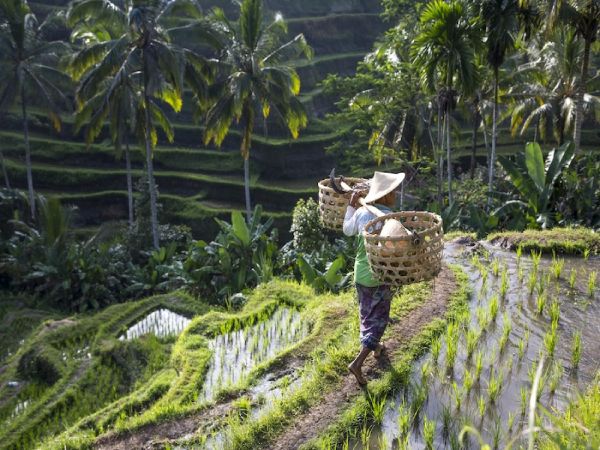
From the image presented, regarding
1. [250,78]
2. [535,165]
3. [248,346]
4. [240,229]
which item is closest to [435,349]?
[248,346]

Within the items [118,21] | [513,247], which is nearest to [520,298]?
[513,247]

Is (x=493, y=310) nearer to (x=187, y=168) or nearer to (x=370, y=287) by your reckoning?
(x=370, y=287)

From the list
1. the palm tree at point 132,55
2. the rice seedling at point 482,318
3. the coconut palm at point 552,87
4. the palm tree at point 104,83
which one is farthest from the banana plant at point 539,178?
the palm tree at point 104,83

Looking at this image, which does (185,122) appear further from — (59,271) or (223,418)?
(223,418)

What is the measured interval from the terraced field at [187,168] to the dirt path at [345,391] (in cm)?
1703

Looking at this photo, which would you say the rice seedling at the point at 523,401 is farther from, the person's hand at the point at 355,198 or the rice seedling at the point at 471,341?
the person's hand at the point at 355,198

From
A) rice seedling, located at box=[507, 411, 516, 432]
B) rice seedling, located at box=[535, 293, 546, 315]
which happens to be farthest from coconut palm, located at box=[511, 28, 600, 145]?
rice seedling, located at box=[507, 411, 516, 432]

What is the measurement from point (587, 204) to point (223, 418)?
758cm

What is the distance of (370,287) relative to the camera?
4246 millimetres

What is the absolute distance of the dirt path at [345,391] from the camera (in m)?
3.83

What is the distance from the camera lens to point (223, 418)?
4.26 meters

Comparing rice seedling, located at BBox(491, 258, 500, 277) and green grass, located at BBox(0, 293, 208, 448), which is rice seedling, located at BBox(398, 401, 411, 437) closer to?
rice seedling, located at BBox(491, 258, 500, 277)

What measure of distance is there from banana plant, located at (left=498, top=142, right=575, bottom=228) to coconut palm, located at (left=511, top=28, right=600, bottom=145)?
287 inches

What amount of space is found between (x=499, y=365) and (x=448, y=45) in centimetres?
947
